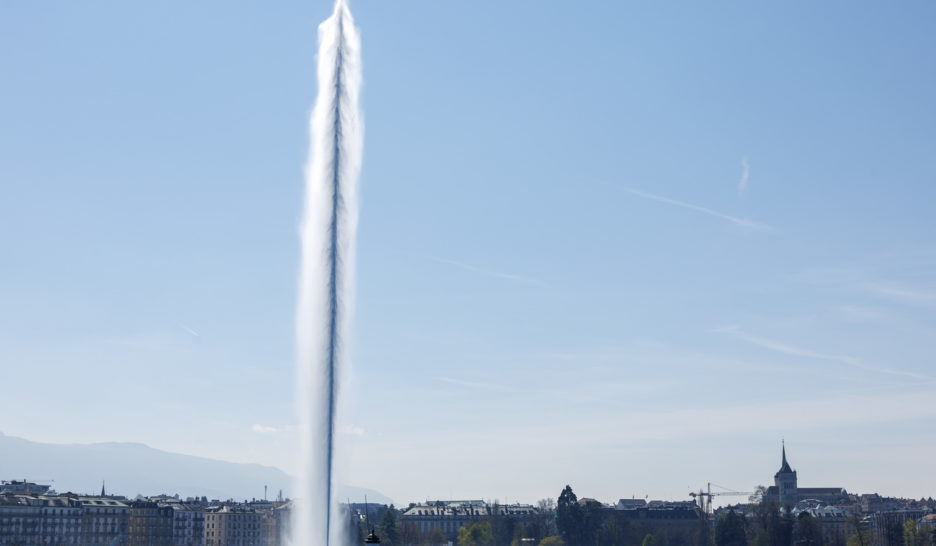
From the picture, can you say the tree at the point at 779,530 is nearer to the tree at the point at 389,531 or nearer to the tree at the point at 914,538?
the tree at the point at 914,538

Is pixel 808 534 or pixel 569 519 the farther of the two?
pixel 569 519

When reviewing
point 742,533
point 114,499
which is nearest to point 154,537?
point 114,499

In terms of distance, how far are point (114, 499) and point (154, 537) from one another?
10.1m

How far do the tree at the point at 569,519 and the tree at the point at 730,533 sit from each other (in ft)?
70.1

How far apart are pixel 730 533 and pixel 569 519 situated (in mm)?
25182

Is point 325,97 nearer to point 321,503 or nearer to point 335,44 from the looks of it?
point 335,44

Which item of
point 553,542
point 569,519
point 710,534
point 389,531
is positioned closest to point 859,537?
point 710,534

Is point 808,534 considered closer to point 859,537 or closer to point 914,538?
point 859,537

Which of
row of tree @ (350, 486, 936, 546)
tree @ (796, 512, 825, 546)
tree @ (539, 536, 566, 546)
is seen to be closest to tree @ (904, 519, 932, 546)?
row of tree @ (350, 486, 936, 546)

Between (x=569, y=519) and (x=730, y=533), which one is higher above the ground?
(x=569, y=519)

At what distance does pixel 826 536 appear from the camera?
190 meters

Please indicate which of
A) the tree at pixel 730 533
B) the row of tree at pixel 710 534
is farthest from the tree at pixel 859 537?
the tree at pixel 730 533

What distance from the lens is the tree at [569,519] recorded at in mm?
177750

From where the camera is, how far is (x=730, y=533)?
167 m
